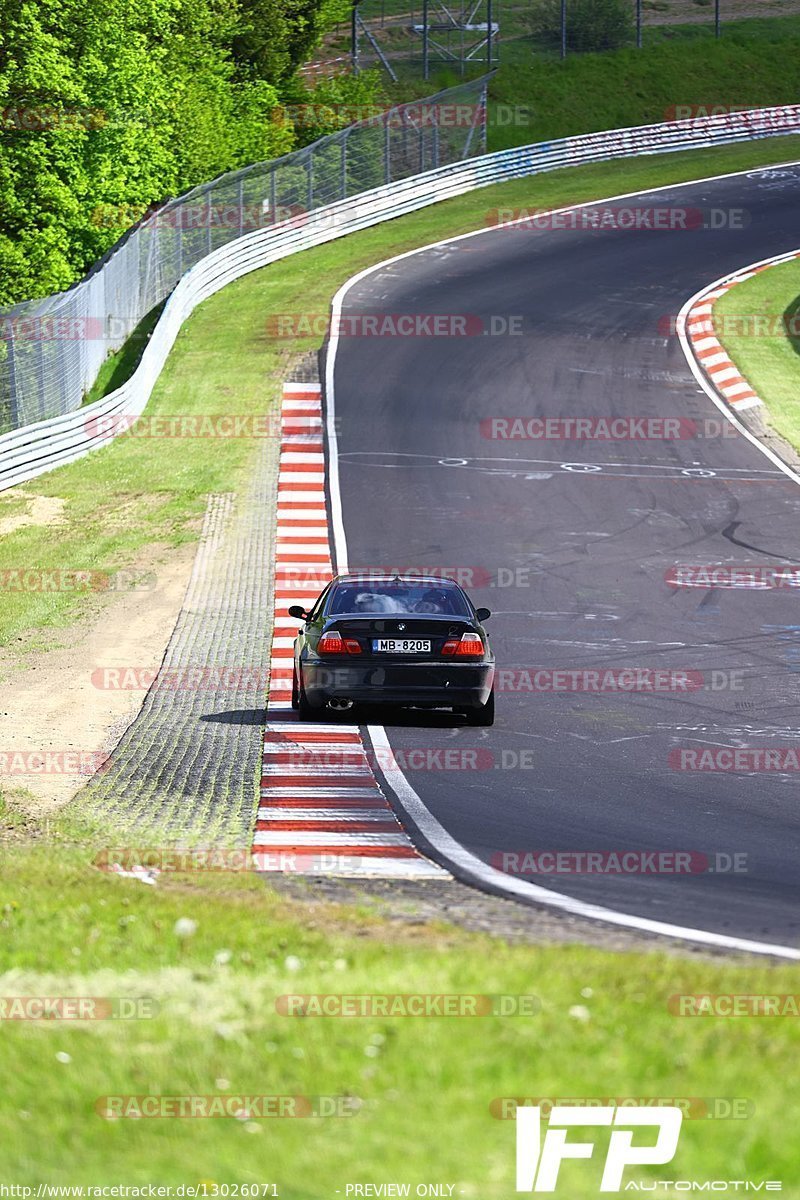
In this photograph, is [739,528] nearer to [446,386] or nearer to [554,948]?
[446,386]

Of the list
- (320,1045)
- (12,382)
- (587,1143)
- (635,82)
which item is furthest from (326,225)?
(587,1143)

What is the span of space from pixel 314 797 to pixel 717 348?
25.5 m

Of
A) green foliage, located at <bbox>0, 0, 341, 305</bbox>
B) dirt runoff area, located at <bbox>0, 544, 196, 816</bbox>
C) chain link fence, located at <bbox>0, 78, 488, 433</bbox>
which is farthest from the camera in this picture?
green foliage, located at <bbox>0, 0, 341, 305</bbox>

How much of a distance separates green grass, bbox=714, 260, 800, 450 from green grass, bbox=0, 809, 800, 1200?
23.3m

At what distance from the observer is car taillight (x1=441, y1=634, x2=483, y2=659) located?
14.5 metres

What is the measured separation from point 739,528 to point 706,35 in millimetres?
54260

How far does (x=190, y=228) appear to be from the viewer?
4222 cm

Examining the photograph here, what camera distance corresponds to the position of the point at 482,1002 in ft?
20.1

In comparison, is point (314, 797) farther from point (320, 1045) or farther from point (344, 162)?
point (344, 162)

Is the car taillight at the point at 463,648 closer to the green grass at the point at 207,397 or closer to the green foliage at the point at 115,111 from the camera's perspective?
the green grass at the point at 207,397

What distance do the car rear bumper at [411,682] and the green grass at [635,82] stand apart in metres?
47.3

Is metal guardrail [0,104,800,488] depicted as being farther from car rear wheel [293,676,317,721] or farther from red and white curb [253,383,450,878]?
car rear wheel [293,676,317,721]

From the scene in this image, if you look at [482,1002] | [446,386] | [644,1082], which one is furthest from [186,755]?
[446,386]

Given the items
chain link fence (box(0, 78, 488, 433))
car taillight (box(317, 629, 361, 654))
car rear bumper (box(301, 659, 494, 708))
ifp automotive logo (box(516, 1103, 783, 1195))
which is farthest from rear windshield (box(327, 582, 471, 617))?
chain link fence (box(0, 78, 488, 433))
